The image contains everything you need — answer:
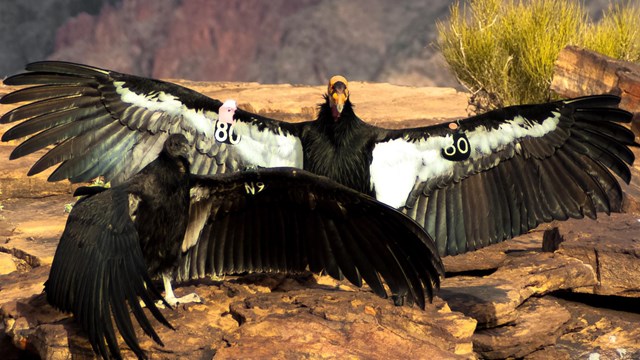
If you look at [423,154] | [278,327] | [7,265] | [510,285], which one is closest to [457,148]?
[423,154]

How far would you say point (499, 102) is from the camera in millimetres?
15227

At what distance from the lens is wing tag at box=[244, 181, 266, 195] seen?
575 cm

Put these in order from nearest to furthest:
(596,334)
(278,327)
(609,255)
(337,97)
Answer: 1. (278,327)
2. (337,97)
3. (596,334)
4. (609,255)

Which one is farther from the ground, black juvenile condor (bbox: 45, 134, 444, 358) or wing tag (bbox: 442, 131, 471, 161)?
wing tag (bbox: 442, 131, 471, 161)

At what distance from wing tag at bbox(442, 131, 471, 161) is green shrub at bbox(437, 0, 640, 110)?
25.0 feet

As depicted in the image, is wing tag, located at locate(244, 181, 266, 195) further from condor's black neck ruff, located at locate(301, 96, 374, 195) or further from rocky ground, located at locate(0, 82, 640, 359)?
condor's black neck ruff, located at locate(301, 96, 374, 195)

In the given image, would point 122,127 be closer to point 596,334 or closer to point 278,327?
point 278,327

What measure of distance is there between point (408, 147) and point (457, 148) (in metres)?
0.37

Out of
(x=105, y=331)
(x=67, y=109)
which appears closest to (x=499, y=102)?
(x=67, y=109)

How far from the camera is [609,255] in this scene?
329 inches

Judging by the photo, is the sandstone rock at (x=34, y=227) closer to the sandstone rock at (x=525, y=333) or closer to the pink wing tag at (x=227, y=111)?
the pink wing tag at (x=227, y=111)

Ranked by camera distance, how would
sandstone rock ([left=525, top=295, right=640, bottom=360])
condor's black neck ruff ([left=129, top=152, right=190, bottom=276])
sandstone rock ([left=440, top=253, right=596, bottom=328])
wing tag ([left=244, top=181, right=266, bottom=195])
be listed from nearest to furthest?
1. condor's black neck ruff ([left=129, top=152, right=190, bottom=276])
2. wing tag ([left=244, top=181, right=266, bottom=195])
3. sandstone rock ([left=440, top=253, right=596, bottom=328])
4. sandstone rock ([left=525, top=295, right=640, bottom=360])

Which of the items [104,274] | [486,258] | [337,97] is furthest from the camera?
[486,258]

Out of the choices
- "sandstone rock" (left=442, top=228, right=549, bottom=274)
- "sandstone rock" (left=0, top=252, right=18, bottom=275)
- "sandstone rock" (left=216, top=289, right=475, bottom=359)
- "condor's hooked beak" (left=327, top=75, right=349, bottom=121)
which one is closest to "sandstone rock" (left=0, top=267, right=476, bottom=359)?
"sandstone rock" (left=216, top=289, right=475, bottom=359)
